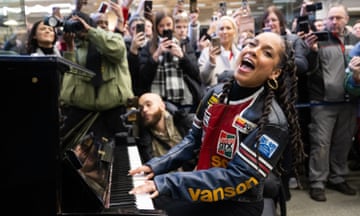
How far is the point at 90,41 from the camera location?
2801mm

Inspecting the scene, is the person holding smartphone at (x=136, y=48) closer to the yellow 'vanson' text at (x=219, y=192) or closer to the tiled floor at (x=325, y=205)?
the tiled floor at (x=325, y=205)

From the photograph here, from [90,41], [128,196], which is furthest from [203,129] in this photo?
[90,41]

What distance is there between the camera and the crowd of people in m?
1.55

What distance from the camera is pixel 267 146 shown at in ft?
4.99

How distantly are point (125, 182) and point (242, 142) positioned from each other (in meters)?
0.53

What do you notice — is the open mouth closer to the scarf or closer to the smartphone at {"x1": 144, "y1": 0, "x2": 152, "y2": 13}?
the scarf

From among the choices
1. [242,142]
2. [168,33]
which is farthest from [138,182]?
[168,33]

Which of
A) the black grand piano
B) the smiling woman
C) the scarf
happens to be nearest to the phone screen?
the scarf

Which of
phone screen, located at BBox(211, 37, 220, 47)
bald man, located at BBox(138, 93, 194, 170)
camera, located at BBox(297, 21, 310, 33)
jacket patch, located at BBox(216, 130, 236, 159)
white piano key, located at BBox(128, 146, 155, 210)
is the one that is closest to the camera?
white piano key, located at BBox(128, 146, 155, 210)

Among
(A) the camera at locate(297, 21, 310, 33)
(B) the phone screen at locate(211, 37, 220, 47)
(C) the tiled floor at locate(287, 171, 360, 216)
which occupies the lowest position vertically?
(C) the tiled floor at locate(287, 171, 360, 216)

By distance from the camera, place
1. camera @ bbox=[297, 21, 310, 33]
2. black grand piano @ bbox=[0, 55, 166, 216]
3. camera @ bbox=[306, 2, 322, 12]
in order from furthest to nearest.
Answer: camera @ bbox=[306, 2, 322, 12] → camera @ bbox=[297, 21, 310, 33] → black grand piano @ bbox=[0, 55, 166, 216]

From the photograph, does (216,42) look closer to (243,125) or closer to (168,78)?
(168,78)

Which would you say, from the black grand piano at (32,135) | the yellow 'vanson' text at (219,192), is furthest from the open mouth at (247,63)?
the black grand piano at (32,135)

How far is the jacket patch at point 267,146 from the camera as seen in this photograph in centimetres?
152
